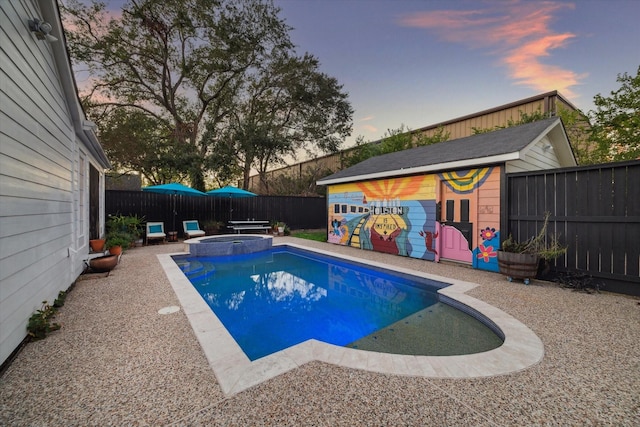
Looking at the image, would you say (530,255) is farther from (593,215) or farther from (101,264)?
(101,264)

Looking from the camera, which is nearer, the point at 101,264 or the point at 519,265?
the point at 519,265

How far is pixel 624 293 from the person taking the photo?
12.9 ft

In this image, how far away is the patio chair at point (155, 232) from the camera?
30.6 ft

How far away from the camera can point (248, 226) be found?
1198 centimetres

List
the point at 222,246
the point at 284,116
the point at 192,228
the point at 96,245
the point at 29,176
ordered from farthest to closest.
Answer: the point at 284,116
the point at 192,228
the point at 222,246
the point at 96,245
the point at 29,176

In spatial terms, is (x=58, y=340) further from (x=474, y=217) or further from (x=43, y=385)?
(x=474, y=217)

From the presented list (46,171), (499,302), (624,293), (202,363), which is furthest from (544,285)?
(46,171)

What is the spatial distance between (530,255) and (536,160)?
10.1ft

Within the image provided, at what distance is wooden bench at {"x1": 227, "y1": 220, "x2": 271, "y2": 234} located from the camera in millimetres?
11445

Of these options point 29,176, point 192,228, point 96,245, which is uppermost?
point 29,176

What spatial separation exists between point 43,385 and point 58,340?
92 cm

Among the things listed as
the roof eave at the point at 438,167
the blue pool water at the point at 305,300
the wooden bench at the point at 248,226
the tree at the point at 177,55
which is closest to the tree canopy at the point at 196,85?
the tree at the point at 177,55

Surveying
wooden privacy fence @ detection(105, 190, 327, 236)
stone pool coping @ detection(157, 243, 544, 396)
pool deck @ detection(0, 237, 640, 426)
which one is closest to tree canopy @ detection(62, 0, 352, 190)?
wooden privacy fence @ detection(105, 190, 327, 236)

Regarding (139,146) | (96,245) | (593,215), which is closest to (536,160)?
(593,215)
